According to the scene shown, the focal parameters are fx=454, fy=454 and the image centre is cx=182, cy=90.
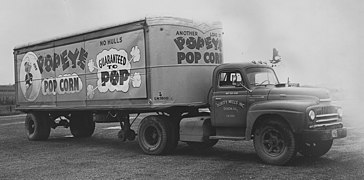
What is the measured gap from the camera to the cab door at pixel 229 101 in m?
9.20

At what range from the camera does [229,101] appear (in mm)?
9367

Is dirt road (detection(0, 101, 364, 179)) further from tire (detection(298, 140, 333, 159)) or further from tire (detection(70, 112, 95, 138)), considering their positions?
tire (detection(70, 112, 95, 138))

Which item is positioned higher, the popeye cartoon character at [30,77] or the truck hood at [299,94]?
the popeye cartoon character at [30,77]

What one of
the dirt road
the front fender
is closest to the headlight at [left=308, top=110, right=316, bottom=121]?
the front fender

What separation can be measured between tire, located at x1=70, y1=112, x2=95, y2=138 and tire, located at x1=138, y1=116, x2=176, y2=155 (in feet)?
15.2

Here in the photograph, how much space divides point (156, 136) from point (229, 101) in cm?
219

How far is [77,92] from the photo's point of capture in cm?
1251

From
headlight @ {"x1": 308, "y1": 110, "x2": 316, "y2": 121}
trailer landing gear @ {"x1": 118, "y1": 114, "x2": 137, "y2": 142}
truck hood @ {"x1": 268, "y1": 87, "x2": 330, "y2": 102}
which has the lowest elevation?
trailer landing gear @ {"x1": 118, "y1": 114, "x2": 137, "y2": 142}

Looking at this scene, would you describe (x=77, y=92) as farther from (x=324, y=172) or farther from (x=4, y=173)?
(x=324, y=172)

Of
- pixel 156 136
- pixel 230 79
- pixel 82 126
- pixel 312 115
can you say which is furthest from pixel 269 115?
pixel 82 126

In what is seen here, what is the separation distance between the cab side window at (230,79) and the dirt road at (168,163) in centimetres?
156

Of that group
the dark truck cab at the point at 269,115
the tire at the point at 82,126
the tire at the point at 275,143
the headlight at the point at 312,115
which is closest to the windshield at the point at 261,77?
the dark truck cab at the point at 269,115

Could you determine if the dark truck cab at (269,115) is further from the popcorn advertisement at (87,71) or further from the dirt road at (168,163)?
the popcorn advertisement at (87,71)

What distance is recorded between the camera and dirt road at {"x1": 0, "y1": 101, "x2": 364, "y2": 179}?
7.71 metres
